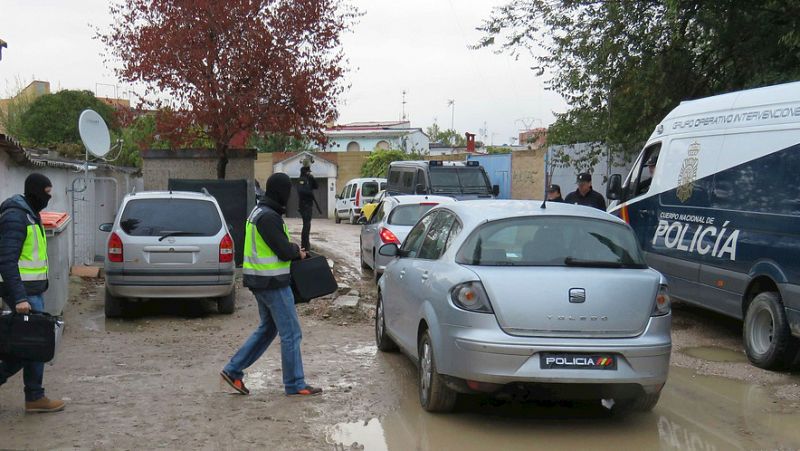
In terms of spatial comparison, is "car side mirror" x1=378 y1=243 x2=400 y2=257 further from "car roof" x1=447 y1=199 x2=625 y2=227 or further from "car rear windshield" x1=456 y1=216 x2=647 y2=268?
"car rear windshield" x1=456 y1=216 x2=647 y2=268

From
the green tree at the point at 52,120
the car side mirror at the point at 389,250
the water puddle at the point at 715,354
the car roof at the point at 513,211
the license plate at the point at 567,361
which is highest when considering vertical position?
the green tree at the point at 52,120

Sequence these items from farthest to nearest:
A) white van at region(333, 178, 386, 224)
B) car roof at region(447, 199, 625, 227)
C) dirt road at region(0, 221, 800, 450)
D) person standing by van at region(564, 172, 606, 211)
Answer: white van at region(333, 178, 386, 224) < person standing by van at region(564, 172, 606, 211) < car roof at region(447, 199, 625, 227) < dirt road at region(0, 221, 800, 450)

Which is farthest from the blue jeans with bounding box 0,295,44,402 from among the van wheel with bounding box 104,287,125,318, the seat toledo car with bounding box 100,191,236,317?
the van wheel with bounding box 104,287,125,318

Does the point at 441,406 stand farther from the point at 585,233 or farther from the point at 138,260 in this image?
the point at 138,260

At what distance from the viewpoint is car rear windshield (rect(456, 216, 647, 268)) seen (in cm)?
608

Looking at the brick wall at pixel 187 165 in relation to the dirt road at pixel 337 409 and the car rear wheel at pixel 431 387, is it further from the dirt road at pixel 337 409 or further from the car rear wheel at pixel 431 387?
the car rear wheel at pixel 431 387

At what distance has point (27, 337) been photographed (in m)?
5.77

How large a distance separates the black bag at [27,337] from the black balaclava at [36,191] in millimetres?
883

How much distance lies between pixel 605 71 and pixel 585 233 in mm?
10346

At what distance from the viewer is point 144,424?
19.8 ft

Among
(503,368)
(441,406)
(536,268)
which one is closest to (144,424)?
(441,406)

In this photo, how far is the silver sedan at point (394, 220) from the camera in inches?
530

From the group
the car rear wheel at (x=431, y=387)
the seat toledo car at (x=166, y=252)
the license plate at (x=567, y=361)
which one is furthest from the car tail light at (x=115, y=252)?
the license plate at (x=567, y=361)

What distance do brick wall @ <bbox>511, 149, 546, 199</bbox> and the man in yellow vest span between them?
2104 cm
